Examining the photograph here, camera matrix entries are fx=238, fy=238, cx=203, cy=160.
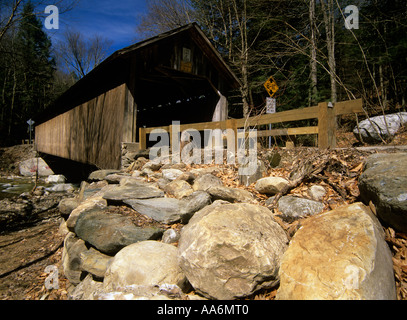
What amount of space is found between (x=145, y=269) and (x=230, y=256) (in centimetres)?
94

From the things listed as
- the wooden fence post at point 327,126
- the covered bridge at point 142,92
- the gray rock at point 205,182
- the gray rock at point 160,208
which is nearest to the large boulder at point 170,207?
the gray rock at point 160,208

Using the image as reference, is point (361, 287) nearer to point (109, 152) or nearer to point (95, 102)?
point (109, 152)

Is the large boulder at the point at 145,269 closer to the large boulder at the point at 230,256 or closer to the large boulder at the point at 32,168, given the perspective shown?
the large boulder at the point at 230,256

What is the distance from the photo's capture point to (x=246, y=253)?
6.77 ft

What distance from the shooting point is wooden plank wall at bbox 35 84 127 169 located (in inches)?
314

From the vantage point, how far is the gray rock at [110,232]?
124 inches

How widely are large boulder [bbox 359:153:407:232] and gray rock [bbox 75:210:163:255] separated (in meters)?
2.52

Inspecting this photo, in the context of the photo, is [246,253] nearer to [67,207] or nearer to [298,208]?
[298,208]

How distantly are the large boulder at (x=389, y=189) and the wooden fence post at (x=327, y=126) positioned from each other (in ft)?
4.56

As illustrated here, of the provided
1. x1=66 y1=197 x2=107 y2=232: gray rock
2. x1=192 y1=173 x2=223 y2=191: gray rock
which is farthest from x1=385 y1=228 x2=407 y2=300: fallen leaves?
x1=66 y1=197 x2=107 y2=232: gray rock

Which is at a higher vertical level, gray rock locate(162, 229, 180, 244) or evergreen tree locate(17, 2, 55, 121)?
evergreen tree locate(17, 2, 55, 121)

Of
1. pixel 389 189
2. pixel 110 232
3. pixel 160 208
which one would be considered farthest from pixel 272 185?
pixel 110 232

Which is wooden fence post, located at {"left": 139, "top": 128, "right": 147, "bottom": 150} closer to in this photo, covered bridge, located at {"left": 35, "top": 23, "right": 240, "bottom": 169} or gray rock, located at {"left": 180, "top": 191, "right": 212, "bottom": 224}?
covered bridge, located at {"left": 35, "top": 23, "right": 240, "bottom": 169}

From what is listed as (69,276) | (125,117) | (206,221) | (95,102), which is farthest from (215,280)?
(95,102)
